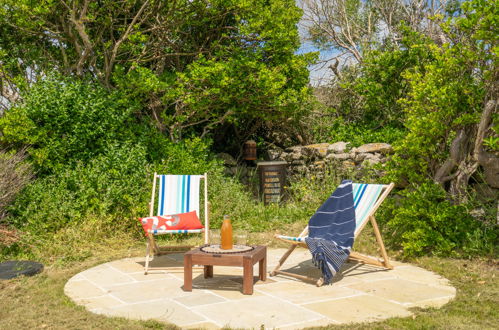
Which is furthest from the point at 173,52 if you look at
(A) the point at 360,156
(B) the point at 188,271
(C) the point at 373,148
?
(B) the point at 188,271

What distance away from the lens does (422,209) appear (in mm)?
5242

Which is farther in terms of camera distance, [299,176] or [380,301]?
[299,176]

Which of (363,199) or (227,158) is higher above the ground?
(227,158)

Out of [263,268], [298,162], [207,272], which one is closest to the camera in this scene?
[263,268]

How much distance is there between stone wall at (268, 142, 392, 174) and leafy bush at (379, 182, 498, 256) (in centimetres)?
146

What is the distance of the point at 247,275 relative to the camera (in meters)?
3.74

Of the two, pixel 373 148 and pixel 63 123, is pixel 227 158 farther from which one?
pixel 63 123

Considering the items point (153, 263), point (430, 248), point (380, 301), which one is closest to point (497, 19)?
point (430, 248)

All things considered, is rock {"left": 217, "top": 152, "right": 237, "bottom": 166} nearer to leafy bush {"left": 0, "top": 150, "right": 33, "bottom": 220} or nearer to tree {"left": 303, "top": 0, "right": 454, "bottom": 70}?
tree {"left": 303, "top": 0, "right": 454, "bottom": 70}

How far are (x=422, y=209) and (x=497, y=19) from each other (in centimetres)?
206

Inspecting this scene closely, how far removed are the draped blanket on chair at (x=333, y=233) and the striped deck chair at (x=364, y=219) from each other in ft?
0.34

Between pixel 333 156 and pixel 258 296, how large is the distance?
4.81 metres

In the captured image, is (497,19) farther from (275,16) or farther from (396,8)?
(396,8)

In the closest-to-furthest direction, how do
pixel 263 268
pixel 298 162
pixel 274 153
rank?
pixel 263 268 → pixel 298 162 → pixel 274 153
